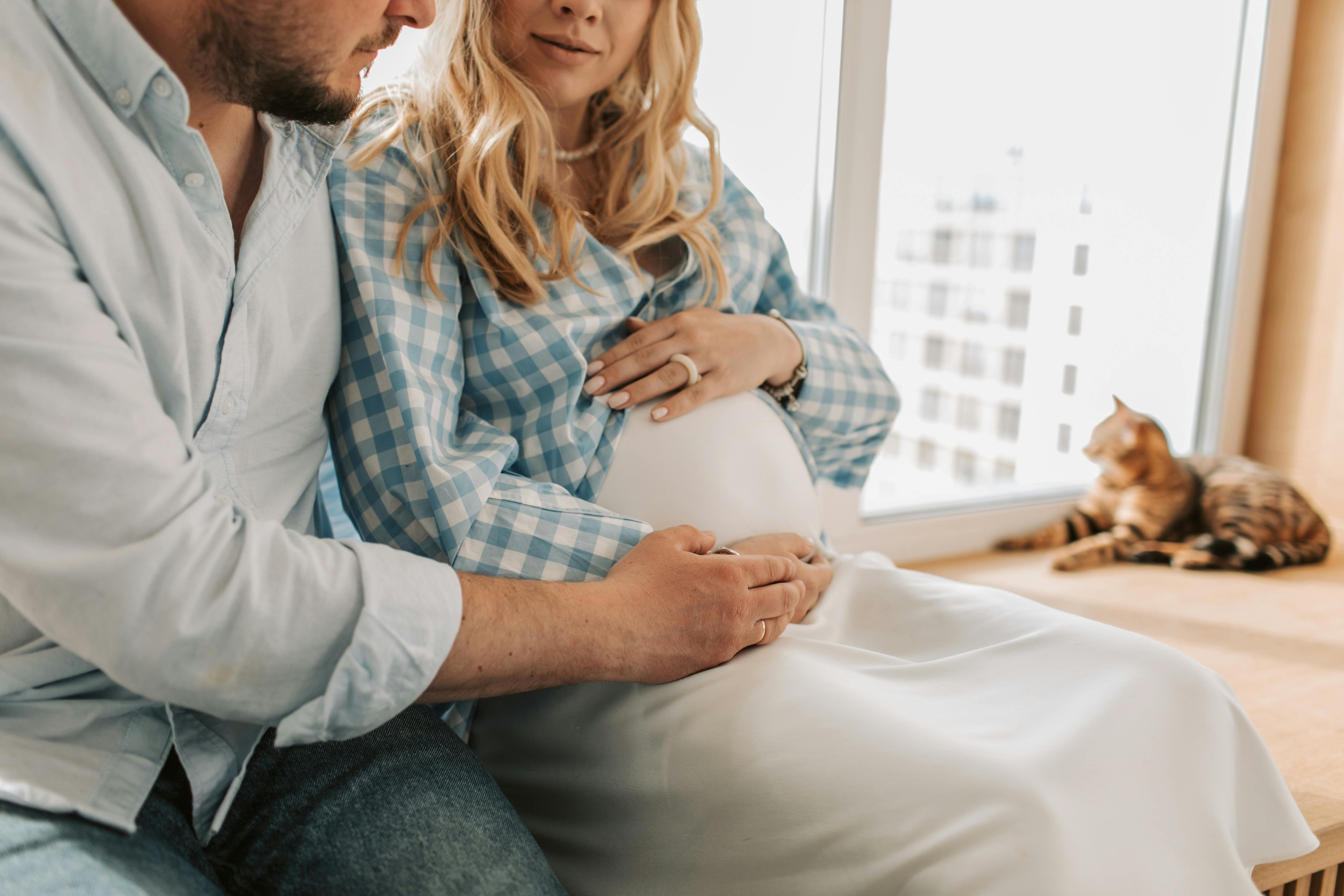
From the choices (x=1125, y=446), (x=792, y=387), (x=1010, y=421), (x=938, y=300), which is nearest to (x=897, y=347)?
(x=938, y=300)

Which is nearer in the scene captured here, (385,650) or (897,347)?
(385,650)

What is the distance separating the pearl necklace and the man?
0.35 meters

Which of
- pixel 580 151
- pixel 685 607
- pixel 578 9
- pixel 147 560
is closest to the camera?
pixel 147 560

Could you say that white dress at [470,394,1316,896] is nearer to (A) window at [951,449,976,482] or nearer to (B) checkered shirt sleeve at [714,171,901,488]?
(B) checkered shirt sleeve at [714,171,901,488]

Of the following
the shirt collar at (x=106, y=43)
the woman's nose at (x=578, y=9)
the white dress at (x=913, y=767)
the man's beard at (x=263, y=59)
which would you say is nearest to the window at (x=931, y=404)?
the white dress at (x=913, y=767)

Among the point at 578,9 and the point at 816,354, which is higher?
the point at 578,9

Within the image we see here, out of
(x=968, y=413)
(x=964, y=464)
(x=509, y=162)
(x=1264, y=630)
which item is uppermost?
(x=509, y=162)

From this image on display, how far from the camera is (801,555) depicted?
3.36 feet

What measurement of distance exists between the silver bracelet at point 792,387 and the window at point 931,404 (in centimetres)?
107

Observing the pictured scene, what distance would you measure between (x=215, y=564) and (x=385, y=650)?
4.8 inches

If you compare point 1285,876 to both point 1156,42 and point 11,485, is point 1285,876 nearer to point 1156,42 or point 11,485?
point 11,485

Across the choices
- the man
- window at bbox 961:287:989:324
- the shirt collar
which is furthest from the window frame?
the shirt collar

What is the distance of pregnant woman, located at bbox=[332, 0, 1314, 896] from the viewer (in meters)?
0.69

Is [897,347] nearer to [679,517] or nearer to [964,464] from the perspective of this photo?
[964,464]
